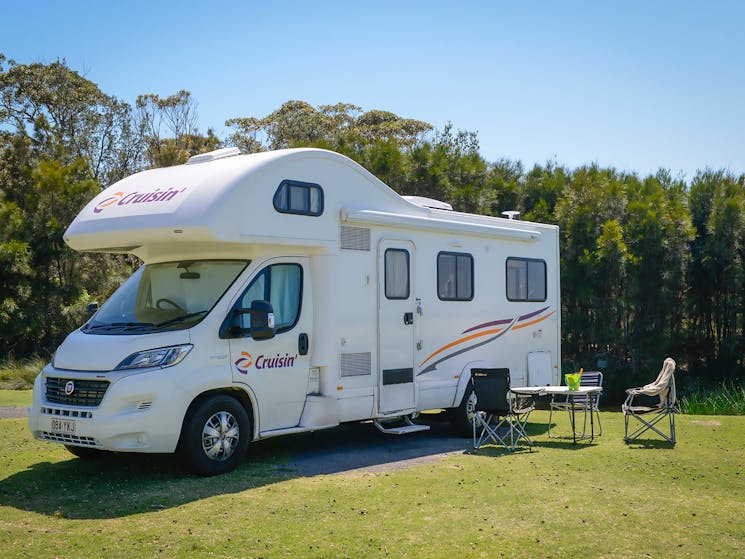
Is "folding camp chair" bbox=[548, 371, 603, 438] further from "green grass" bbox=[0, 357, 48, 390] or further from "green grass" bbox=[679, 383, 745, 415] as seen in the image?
"green grass" bbox=[0, 357, 48, 390]

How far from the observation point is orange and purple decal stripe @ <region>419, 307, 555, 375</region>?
10477mm

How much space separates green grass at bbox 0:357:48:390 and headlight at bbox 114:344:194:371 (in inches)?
392

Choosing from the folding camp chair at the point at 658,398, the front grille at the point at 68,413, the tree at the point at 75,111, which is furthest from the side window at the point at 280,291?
the tree at the point at 75,111

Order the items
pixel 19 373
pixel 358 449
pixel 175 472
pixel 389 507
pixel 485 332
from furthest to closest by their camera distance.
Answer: pixel 19 373
pixel 485 332
pixel 358 449
pixel 175 472
pixel 389 507

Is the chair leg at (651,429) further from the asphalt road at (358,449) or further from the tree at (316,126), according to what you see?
the tree at (316,126)

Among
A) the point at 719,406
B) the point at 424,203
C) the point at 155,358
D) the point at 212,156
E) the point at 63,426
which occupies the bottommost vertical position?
the point at 719,406

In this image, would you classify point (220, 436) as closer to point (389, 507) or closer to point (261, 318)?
point (261, 318)

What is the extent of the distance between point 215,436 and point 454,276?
4.04m

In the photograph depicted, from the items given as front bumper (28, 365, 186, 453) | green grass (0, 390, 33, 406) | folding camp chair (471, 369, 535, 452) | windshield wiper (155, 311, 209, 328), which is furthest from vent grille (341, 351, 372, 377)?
green grass (0, 390, 33, 406)

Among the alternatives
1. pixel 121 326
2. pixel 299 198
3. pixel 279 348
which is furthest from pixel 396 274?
pixel 121 326

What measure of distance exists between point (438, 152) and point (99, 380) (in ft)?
50.2

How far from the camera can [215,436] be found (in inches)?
313

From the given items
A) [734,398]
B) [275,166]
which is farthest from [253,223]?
[734,398]

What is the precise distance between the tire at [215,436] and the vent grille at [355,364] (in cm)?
137
